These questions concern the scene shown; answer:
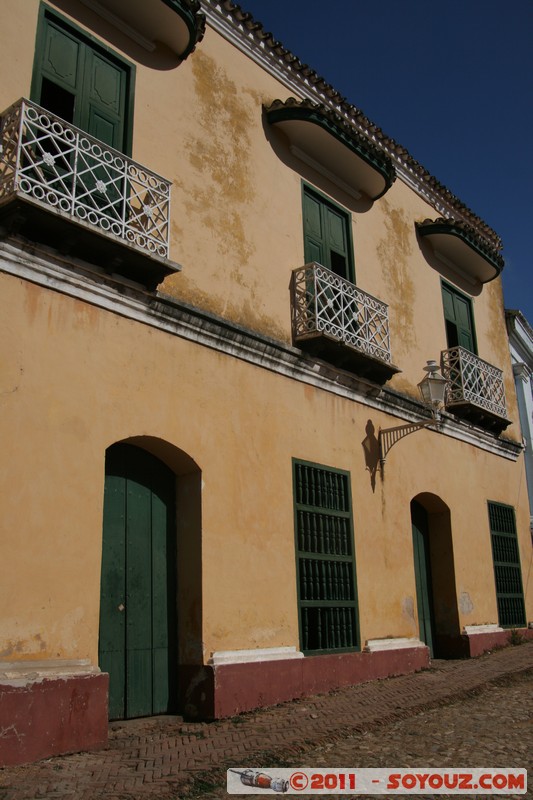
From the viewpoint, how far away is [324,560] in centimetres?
962

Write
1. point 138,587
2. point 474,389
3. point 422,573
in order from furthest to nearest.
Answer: point 474,389 < point 422,573 < point 138,587

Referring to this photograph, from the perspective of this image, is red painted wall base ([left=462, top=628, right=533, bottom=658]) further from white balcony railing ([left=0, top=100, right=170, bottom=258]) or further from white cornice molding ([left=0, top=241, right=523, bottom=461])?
white balcony railing ([left=0, top=100, right=170, bottom=258])

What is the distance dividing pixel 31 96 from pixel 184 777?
20.4 ft

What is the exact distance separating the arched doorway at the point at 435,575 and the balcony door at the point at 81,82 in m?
7.38

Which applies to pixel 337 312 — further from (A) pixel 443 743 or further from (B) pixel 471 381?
(A) pixel 443 743

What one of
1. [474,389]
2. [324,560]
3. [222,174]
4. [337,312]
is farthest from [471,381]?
[222,174]

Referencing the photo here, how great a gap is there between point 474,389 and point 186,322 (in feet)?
24.7

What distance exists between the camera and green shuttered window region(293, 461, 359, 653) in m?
9.23

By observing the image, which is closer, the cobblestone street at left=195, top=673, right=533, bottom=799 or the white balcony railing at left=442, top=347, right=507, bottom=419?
the cobblestone street at left=195, top=673, right=533, bottom=799

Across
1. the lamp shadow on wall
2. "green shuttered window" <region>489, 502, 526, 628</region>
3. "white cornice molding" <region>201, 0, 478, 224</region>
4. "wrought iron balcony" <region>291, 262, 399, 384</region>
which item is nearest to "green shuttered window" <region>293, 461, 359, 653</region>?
the lamp shadow on wall

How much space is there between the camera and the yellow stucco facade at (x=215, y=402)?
660 centimetres

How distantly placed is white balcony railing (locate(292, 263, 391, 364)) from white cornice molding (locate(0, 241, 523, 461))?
43 cm

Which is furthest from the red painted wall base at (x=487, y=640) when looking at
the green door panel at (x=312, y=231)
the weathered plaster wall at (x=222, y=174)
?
the green door panel at (x=312, y=231)

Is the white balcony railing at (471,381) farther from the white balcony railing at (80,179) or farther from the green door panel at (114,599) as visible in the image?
the green door panel at (114,599)
